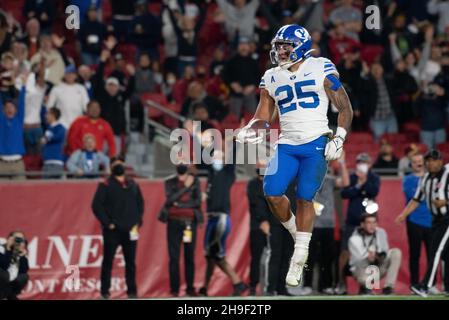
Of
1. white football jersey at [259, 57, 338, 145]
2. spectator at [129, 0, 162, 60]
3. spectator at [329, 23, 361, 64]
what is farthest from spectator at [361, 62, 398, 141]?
white football jersey at [259, 57, 338, 145]

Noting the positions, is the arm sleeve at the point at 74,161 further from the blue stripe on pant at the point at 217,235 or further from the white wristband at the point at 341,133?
the white wristband at the point at 341,133

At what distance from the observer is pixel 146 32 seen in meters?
22.2

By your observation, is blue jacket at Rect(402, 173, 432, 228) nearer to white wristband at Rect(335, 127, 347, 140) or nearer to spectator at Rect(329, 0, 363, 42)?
white wristband at Rect(335, 127, 347, 140)

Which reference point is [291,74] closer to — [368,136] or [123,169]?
[123,169]

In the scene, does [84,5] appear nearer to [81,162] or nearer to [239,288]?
[81,162]

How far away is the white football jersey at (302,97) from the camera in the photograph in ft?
40.5

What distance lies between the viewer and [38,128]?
19094 mm

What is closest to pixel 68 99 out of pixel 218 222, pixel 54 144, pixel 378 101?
pixel 54 144

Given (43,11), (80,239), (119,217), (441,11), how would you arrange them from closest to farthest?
(119,217) < (80,239) < (43,11) < (441,11)

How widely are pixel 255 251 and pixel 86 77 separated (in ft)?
15.5

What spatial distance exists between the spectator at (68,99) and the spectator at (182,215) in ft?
8.68
